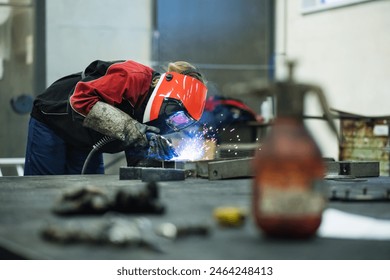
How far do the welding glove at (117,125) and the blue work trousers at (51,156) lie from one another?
1.56 feet

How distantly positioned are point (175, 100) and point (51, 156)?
2.32 feet

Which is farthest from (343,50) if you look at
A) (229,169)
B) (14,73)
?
(229,169)

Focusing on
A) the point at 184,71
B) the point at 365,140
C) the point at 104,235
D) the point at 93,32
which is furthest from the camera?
the point at 93,32

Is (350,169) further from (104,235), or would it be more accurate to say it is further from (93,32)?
(93,32)

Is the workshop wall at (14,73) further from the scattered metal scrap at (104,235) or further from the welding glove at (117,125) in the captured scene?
the scattered metal scrap at (104,235)

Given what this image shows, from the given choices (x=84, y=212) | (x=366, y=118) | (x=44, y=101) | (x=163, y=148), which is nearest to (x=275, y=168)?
(x=84, y=212)

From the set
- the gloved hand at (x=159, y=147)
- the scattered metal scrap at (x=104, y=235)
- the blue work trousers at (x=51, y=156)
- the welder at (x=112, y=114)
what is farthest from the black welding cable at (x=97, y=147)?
the scattered metal scrap at (x=104, y=235)

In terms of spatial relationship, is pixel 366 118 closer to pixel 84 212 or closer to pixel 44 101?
pixel 44 101

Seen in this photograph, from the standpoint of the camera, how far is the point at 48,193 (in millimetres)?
1695

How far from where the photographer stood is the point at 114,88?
2660 mm

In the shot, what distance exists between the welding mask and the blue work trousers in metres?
0.47

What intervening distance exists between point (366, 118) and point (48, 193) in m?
3.85

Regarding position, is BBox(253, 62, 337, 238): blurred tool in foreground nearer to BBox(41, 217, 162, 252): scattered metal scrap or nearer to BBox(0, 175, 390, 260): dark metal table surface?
BBox(0, 175, 390, 260): dark metal table surface

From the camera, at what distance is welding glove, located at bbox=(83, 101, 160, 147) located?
8.42 feet
